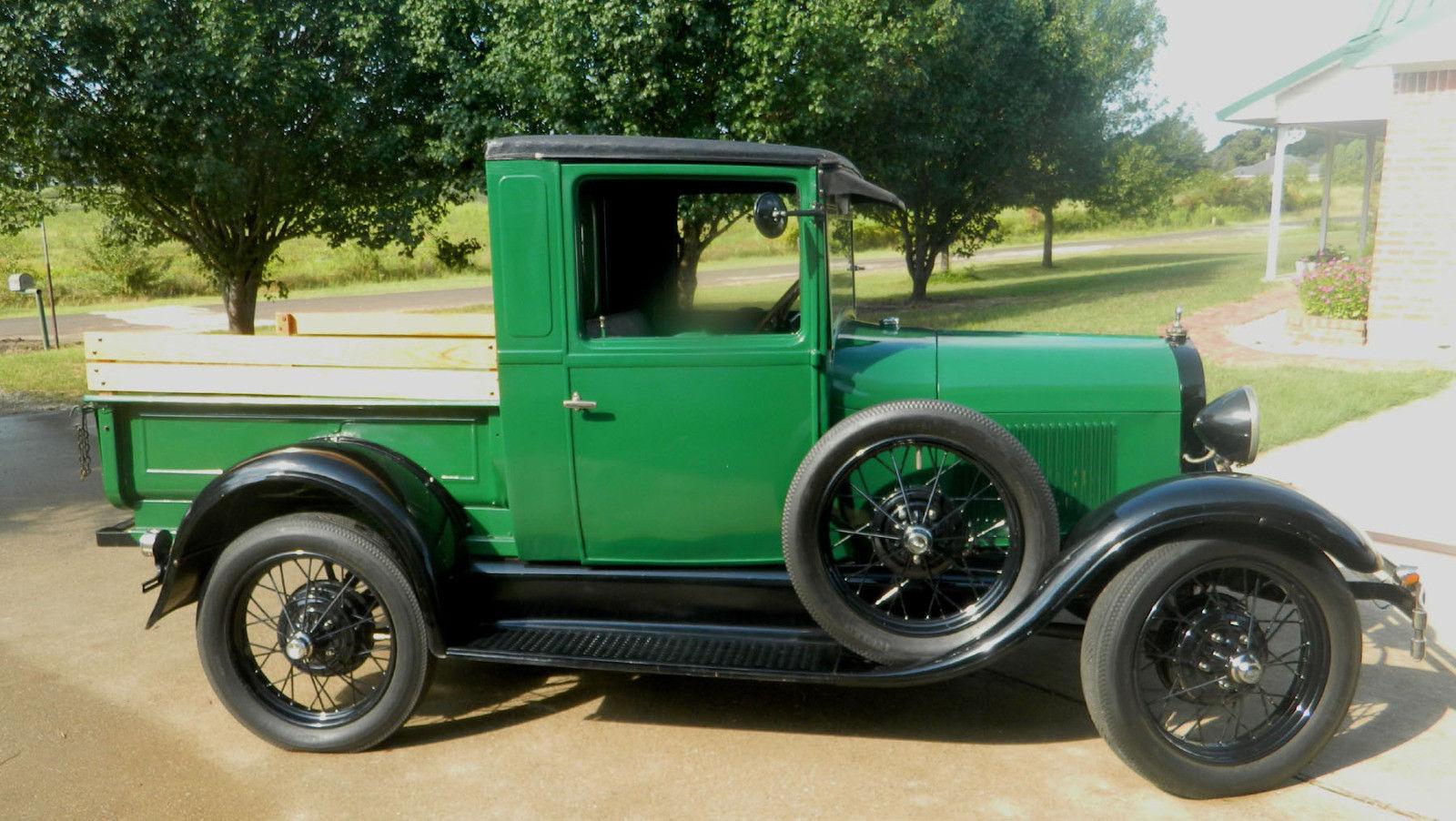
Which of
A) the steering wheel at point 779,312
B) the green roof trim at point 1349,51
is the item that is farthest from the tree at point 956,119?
the steering wheel at point 779,312

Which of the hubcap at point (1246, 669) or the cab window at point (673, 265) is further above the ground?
the cab window at point (673, 265)

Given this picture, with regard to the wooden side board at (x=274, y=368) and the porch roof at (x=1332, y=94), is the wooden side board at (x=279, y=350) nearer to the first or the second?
the wooden side board at (x=274, y=368)

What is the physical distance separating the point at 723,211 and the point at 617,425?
101 centimetres

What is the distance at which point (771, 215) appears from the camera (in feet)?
11.7

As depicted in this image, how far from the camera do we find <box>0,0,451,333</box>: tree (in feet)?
32.6

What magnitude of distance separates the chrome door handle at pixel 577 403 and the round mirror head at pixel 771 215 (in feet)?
2.59

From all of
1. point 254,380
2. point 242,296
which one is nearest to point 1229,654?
point 254,380

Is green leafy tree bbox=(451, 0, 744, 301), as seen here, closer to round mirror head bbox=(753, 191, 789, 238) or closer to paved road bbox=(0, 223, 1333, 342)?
paved road bbox=(0, 223, 1333, 342)

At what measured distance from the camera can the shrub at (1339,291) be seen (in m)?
12.5

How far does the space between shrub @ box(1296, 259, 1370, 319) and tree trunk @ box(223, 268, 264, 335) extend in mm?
11591

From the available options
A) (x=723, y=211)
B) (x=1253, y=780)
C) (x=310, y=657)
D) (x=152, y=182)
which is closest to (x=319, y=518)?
(x=310, y=657)

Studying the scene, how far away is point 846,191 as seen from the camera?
3873mm

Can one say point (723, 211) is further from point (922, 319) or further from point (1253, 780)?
point (922, 319)

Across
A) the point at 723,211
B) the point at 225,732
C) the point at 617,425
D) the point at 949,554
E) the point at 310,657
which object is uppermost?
the point at 723,211
